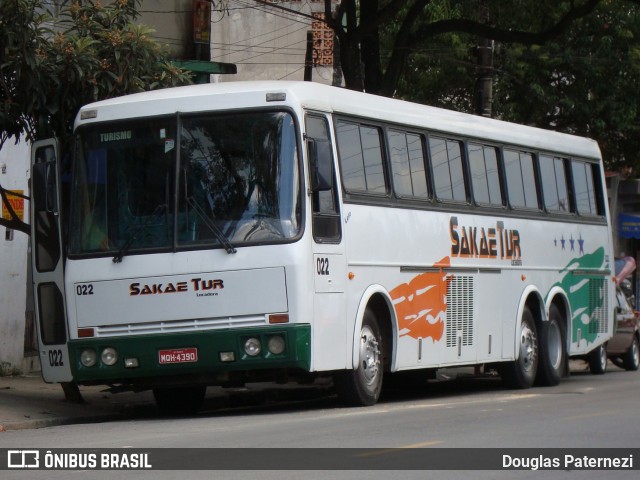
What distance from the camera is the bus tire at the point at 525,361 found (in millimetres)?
18469

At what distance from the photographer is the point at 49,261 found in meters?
14.1

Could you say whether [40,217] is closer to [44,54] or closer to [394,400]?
[44,54]

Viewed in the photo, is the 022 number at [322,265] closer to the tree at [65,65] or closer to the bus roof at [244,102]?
the bus roof at [244,102]

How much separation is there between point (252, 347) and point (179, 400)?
2.86 meters

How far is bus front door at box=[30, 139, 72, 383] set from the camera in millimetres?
13805

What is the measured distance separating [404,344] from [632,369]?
42.2ft

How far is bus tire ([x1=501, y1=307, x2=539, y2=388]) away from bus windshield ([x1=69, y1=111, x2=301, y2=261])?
6.53m

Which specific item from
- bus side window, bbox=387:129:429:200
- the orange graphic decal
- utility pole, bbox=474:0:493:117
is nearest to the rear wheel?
utility pole, bbox=474:0:493:117

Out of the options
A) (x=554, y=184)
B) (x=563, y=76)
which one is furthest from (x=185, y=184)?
(x=563, y=76)

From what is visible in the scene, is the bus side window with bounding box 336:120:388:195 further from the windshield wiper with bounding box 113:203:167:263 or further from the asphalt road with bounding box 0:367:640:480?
the asphalt road with bounding box 0:367:640:480

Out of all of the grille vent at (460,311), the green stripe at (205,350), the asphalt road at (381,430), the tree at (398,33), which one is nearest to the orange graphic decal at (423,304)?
the grille vent at (460,311)

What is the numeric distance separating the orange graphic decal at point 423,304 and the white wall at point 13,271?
6.72 m

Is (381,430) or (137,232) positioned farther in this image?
(137,232)

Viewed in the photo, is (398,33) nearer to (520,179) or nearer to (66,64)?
(520,179)
